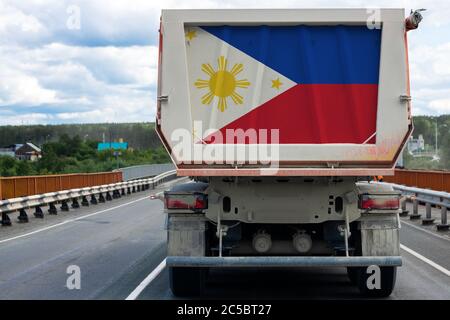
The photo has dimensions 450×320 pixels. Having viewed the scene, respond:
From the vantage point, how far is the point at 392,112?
9.11 m

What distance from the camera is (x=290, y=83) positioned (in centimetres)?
920

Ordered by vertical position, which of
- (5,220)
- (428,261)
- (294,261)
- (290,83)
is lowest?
(428,261)

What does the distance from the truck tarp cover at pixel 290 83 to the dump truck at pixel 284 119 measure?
0.5 inches

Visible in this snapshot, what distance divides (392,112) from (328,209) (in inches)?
54.5

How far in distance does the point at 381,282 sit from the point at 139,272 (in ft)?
13.5

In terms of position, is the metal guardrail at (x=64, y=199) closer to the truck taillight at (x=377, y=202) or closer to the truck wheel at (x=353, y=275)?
the truck wheel at (x=353, y=275)

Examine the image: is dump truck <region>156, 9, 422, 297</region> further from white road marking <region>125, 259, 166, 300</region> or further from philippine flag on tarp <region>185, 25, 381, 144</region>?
white road marking <region>125, 259, 166, 300</region>

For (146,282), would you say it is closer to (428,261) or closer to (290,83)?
(290,83)

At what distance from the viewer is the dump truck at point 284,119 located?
356 inches

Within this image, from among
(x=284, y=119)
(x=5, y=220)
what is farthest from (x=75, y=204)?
(x=284, y=119)

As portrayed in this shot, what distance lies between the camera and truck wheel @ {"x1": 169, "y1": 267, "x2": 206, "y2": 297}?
9711 millimetres

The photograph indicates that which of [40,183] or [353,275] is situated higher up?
[40,183]
